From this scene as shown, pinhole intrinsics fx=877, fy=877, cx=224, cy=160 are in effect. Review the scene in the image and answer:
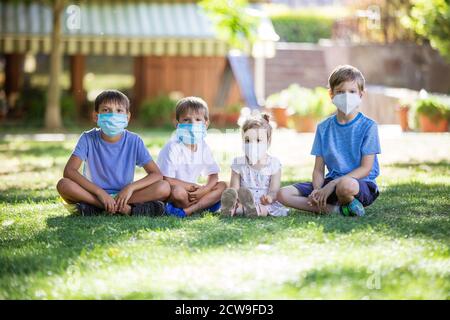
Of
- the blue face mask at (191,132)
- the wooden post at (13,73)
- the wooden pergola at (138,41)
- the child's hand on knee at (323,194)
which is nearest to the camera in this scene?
the child's hand on knee at (323,194)

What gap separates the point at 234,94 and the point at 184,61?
1.61 m

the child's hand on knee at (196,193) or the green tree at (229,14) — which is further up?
the green tree at (229,14)

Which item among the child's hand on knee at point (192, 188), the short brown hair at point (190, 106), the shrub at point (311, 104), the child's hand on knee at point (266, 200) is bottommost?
the child's hand on knee at point (266, 200)

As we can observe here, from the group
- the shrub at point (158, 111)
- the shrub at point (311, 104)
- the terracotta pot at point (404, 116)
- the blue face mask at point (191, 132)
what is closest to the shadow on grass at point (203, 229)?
the blue face mask at point (191, 132)

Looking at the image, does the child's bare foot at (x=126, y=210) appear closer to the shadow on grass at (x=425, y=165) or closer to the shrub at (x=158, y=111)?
the shadow on grass at (x=425, y=165)

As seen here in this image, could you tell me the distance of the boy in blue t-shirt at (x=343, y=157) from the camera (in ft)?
22.2

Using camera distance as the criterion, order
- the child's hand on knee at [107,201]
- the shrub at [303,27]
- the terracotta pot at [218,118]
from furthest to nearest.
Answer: the shrub at [303,27] < the terracotta pot at [218,118] < the child's hand on knee at [107,201]

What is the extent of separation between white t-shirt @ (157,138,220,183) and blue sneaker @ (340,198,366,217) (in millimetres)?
1191

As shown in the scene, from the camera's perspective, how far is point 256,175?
706 centimetres

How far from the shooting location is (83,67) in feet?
74.5

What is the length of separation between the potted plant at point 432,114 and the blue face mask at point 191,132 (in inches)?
405

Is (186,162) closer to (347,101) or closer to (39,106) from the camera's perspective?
(347,101)

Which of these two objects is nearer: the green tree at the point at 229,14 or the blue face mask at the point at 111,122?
the blue face mask at the point at 111,122

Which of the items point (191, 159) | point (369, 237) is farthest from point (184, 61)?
point (369, 237)
